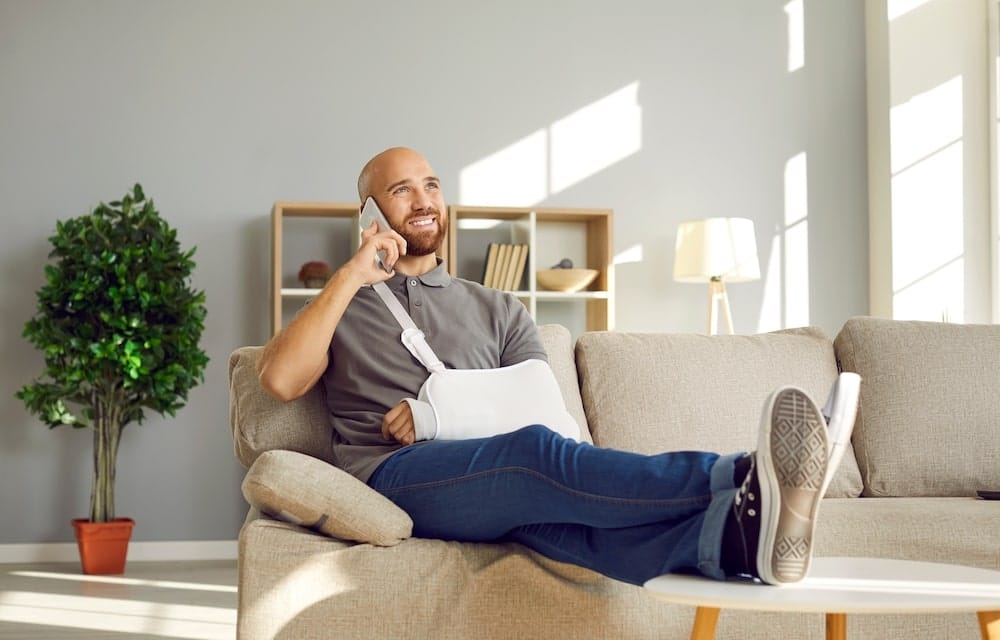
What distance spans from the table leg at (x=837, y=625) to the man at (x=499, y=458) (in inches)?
6.7

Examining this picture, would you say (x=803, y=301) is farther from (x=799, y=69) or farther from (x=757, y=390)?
(x=757, y=390)

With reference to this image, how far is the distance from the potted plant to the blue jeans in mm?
2622

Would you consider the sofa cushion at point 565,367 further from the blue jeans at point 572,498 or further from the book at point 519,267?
the book at point 519,267

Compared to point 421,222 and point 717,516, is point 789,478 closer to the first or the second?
point 717,516

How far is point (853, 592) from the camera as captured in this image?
1.47 metres

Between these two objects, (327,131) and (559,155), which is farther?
(559,155)

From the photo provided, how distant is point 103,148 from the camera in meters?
5.00

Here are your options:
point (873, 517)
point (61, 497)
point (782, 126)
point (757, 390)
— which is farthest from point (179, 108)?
point (873, 517)

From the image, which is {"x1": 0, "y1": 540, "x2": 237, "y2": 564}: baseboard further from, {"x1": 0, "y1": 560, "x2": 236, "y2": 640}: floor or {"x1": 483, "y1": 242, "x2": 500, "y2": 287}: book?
{"x1": 483, "y1": 242, "x2": 500, "y2": 287}: book

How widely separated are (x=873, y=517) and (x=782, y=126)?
11.5 ft

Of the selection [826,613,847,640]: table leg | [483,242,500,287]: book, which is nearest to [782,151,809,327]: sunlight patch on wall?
[483,242,500,287]: book

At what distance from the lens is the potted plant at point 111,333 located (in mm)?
4512

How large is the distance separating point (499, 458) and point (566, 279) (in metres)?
3.00

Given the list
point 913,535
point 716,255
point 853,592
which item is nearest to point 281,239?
point 716,255
